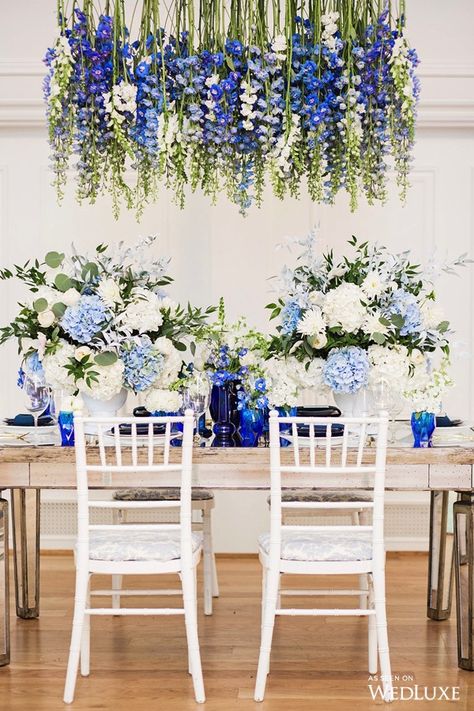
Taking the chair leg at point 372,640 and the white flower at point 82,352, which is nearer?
the chair leg at point 372,640

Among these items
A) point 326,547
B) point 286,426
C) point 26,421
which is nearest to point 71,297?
point 26,421

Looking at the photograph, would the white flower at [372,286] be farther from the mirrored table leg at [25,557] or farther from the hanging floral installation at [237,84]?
the mirrored table leg at [25,557]

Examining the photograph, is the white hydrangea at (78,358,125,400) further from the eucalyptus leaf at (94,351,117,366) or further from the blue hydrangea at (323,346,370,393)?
the blue hydrangea at (323,346,370,393)

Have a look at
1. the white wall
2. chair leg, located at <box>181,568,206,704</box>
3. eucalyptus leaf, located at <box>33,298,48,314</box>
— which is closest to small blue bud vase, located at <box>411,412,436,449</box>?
chair leg, located at <box>181,568,206,704</box>

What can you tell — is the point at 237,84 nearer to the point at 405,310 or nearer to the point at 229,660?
the point at 405,310

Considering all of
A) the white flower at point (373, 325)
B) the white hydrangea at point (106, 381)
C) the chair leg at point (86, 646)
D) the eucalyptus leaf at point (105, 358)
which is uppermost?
the white flower at point (373, 325)

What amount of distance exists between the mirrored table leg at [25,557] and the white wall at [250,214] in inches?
55.1

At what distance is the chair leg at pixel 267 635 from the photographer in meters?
→ 2.96

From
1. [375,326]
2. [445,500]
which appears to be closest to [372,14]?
[375,326]

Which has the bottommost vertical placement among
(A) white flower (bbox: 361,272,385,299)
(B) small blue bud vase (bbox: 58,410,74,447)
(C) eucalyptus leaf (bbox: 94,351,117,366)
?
(B) small blue bud vase (bbox: 58,410,74,447)

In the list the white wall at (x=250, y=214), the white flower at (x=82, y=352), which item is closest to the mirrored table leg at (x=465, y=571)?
the white flower at (x=82, y=352)

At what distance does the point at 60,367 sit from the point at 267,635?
1.25m

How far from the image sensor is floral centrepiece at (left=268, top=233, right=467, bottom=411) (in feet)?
11.3

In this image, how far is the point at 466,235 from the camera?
525 cm
